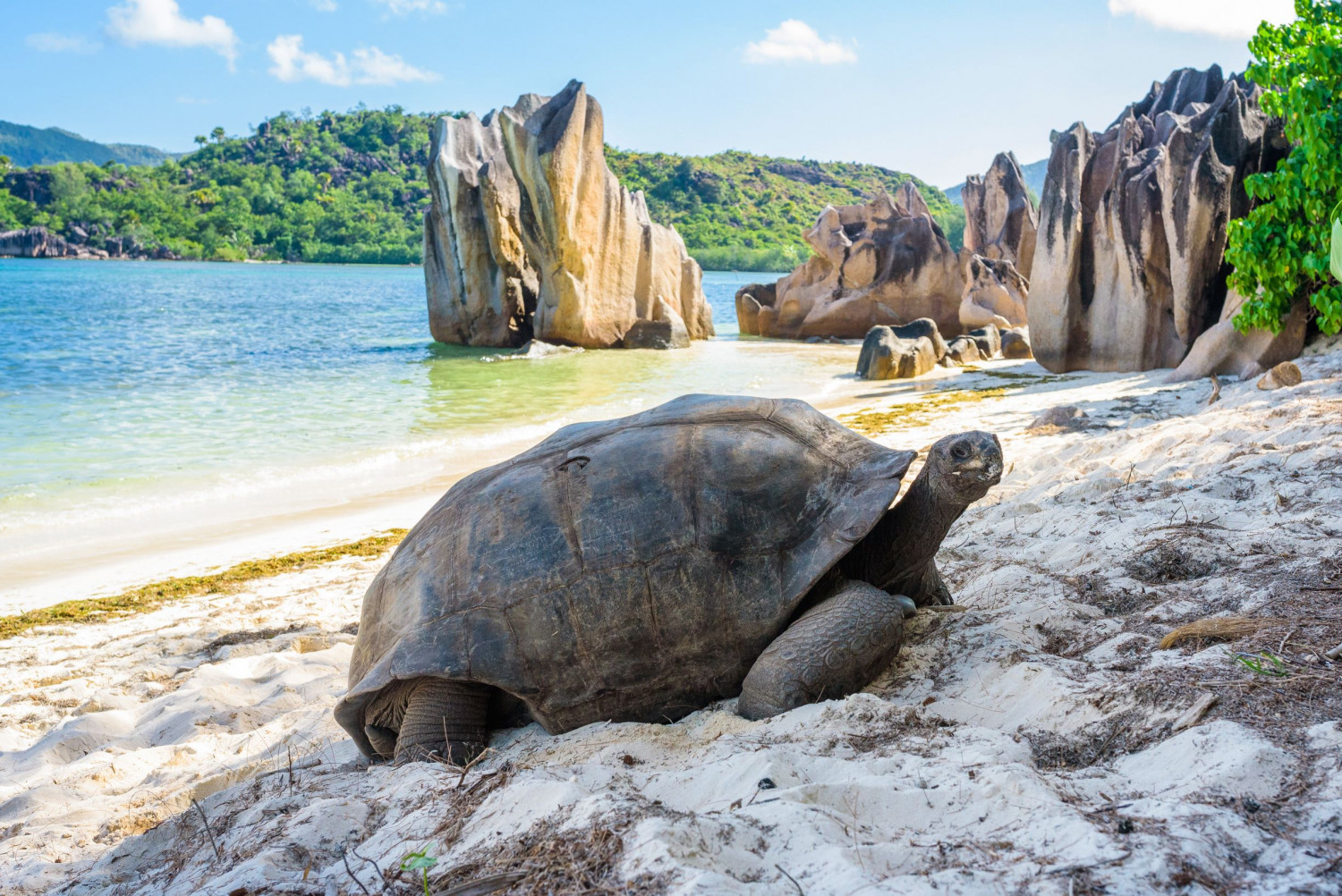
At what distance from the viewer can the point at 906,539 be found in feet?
10.3

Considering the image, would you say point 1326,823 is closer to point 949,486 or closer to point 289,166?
point 949,486

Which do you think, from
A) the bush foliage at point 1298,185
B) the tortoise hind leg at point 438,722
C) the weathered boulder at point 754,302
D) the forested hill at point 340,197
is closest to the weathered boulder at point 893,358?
the bush foliage at point 1298,185

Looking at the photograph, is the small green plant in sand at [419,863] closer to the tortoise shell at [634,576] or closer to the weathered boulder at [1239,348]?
the tortoise shell at [634,576]

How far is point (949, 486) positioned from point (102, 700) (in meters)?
3.69

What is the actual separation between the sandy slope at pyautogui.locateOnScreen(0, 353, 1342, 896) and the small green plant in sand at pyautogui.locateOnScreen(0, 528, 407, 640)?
0.49 metres

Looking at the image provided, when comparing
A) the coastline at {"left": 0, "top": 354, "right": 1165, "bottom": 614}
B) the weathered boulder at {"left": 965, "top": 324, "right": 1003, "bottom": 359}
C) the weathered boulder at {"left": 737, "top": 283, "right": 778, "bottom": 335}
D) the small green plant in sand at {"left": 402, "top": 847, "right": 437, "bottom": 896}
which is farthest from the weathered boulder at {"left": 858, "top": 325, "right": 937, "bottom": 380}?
the small green plant in sand at {"left": 402, "top": 847, "right": 437, "bottom": 896}

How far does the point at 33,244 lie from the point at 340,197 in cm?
2735

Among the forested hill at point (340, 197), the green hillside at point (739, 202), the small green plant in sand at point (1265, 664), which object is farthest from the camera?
the forested hill at point (340, 197)

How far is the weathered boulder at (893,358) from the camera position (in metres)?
15.1

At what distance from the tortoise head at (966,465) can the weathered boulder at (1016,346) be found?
591 inches

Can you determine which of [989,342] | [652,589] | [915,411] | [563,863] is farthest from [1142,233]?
[563,863]

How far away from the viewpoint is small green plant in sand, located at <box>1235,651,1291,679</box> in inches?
82.1

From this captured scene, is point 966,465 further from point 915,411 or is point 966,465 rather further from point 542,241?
point 542,241

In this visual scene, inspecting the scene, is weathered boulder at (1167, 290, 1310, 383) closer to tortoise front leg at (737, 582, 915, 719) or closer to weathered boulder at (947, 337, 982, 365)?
weathered boulder at (947, 337, 982, 365)
